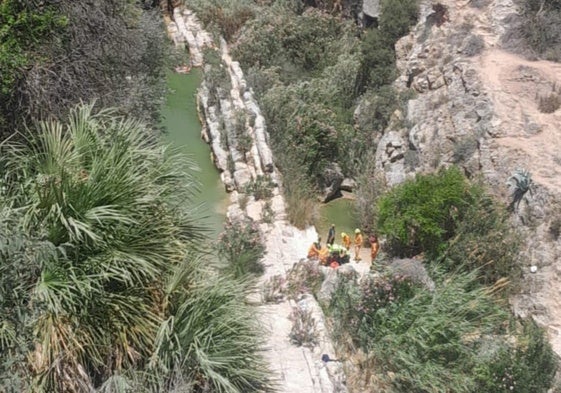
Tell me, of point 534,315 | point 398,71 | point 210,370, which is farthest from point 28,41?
point 398,71

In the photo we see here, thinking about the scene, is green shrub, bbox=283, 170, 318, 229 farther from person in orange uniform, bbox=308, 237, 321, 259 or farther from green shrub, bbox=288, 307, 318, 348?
green shrub, bbox=288, 307, 318, 348

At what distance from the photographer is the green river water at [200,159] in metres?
15.9

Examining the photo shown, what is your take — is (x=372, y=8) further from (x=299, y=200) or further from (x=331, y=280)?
(x=331, y=280)

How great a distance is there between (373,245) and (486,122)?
12.0 feet

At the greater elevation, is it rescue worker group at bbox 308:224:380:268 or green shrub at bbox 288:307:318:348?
green shrub at bbox 288:307:318:348

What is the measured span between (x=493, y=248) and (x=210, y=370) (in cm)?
645

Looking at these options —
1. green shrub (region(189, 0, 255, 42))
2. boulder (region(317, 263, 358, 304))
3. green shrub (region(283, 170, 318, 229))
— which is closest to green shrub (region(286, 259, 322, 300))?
boulder (region(317, 263, 358, 304))

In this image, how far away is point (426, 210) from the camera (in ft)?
43.5

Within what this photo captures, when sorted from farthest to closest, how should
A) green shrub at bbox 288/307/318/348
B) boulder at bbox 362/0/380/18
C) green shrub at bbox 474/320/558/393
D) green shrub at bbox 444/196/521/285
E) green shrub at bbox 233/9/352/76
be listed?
green shrub at bbox 233/9/352/76 < boulder at bbox 362/0/380/18 < green shrub at bbox 444/196/521/285 < green shrub at bbox 288/307/318/348 < green shrub at bbox 474/320/558/393

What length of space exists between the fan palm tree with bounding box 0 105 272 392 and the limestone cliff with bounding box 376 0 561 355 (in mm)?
5911

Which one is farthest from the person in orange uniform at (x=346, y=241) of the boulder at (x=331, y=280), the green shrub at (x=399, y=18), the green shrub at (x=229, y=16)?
the green shrub at (x=229, y=16)

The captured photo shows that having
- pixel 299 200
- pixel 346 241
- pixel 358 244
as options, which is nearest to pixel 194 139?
pixel 299 200

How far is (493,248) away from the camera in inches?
497

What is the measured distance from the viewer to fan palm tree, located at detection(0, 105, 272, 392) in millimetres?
7758
